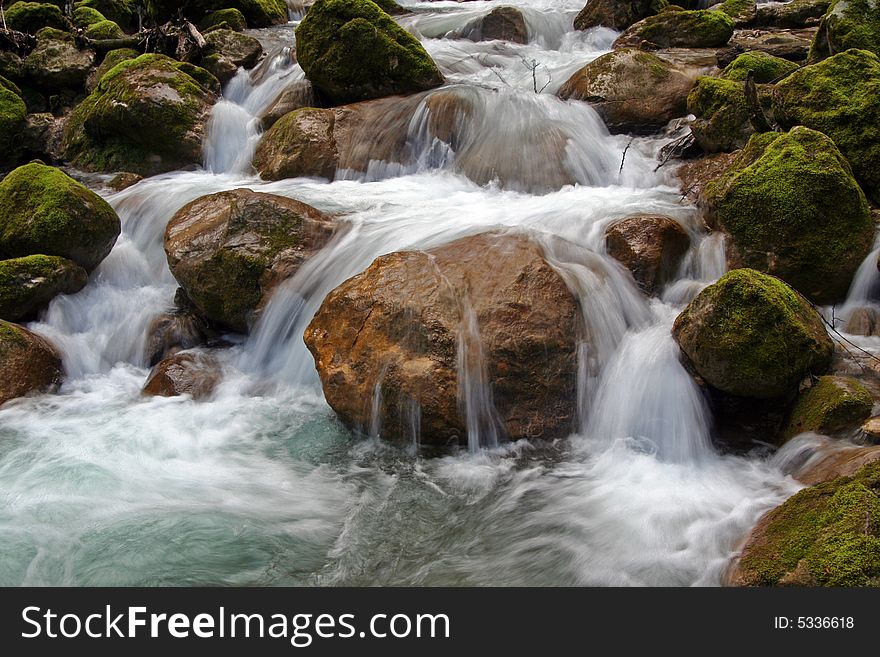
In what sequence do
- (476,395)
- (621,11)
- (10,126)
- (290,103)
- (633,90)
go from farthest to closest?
(621,11) → (10,126) → (290,103) → (633,90) → (476,395)

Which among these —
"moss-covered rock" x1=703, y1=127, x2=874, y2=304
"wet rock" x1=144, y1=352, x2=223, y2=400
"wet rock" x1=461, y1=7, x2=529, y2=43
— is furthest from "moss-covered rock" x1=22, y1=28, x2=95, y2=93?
"moss-covered rock" x1=703, y1=127, x2=874, y2=304

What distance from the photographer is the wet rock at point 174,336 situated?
7359 mm

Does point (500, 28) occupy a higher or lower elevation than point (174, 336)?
higher

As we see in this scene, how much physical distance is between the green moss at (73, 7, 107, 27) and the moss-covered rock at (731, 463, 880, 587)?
17819 millimetres

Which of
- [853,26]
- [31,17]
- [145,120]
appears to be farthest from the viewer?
[31,17]

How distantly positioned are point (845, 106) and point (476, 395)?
513 centimetres

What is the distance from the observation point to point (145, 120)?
430 inches

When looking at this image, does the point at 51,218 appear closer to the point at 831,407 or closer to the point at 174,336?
the point at 174,336

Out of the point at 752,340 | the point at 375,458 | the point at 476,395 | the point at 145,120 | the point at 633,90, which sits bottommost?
the point at 375,458

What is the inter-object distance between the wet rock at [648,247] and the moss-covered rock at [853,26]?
418cm

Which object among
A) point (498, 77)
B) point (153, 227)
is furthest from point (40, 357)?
point (498, 77)

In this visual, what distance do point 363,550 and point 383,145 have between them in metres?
6.68

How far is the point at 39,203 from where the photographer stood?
7828mm

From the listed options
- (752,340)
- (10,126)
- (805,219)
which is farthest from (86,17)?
(752,340)
